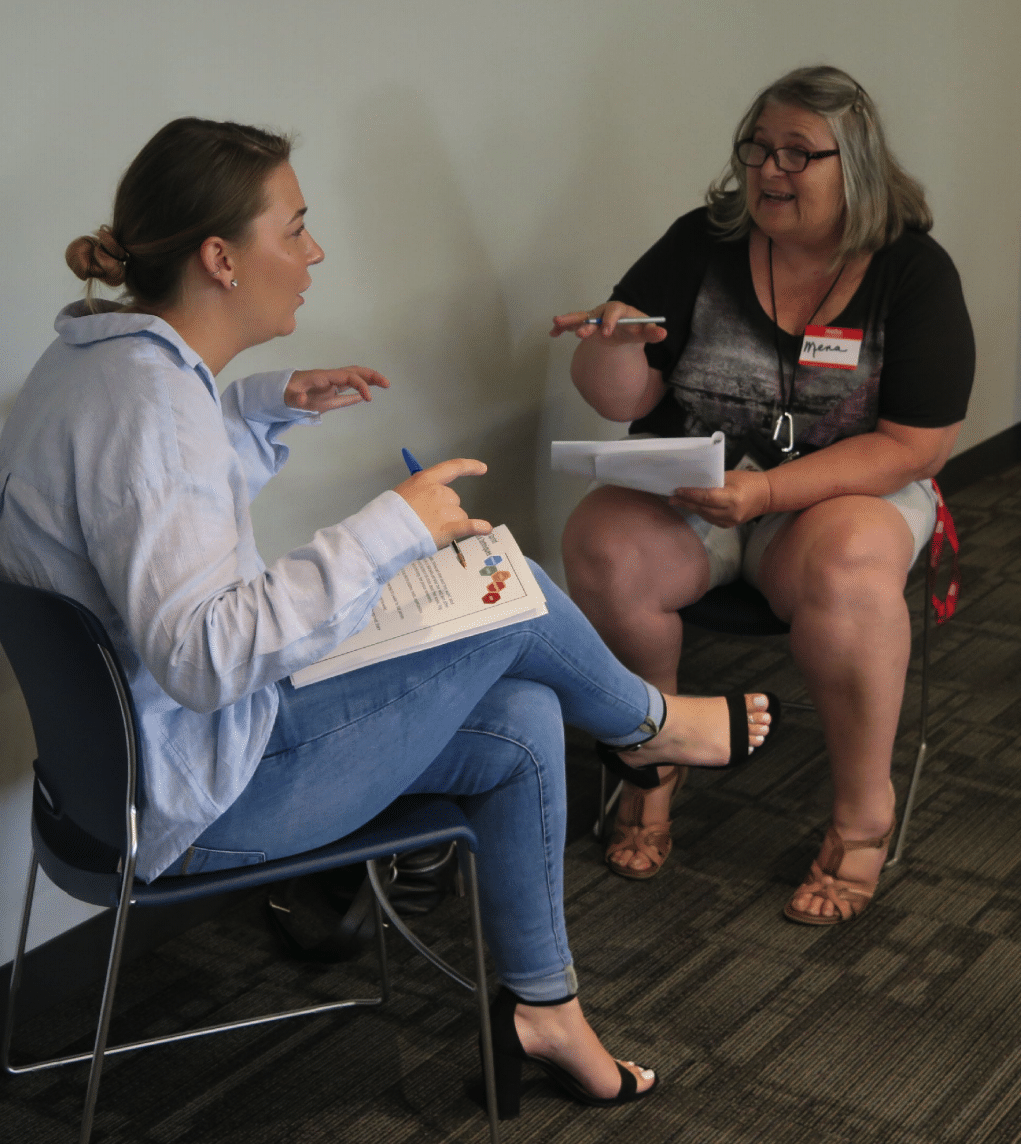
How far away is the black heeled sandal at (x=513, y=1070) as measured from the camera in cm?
172

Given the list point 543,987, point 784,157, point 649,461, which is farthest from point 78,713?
point 784,157

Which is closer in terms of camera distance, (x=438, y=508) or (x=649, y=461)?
(x=438, y=508)

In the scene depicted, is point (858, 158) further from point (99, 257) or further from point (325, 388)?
point (99, 257)

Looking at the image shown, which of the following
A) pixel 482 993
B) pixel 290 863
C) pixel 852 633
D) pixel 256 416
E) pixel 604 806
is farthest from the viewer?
pixel 604 806

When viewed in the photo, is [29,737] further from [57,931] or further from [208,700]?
[208,700]

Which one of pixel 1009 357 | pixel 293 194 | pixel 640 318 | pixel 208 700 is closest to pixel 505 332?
pixel 640 318

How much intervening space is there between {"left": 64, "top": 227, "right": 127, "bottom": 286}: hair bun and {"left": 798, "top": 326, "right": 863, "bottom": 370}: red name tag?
1281 millimetres

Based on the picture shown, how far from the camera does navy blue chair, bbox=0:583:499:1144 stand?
1260mm

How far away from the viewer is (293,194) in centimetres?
150

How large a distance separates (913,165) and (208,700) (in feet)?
10.9

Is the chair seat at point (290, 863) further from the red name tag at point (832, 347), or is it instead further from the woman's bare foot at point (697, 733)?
the red name tag at point (832, 347)

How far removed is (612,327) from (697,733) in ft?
2.54

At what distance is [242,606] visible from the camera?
1.23 m

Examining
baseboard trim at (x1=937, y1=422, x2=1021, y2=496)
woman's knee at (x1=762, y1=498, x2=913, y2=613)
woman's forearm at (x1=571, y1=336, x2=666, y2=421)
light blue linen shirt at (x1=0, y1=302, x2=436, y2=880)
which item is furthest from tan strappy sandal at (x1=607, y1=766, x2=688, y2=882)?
baseboard trim at (x1=937, y1=422, x2=1021, y2=496)
